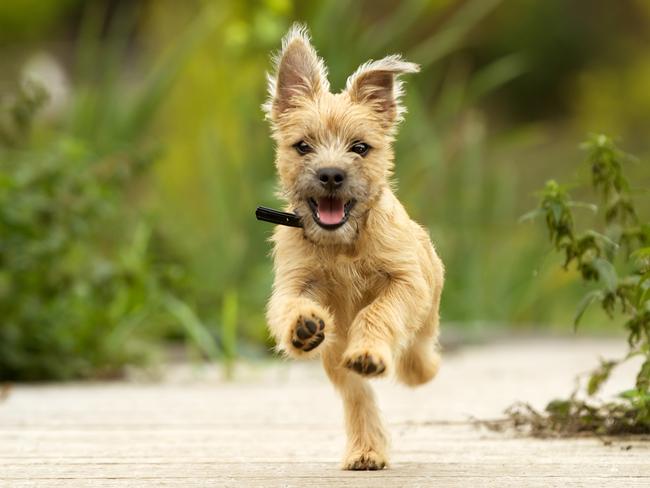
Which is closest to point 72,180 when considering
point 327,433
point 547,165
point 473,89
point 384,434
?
point 327,433

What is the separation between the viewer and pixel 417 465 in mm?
4352

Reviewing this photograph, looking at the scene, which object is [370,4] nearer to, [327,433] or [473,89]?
[473,89]

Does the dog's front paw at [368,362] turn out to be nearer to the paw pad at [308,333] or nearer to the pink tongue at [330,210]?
the paw pad at [308,333]

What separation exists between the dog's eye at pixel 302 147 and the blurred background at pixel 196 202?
1209 mm

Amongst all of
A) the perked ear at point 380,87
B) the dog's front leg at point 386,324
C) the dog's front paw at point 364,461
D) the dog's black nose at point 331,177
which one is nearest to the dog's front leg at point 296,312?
the dog's front leg at point 386,324

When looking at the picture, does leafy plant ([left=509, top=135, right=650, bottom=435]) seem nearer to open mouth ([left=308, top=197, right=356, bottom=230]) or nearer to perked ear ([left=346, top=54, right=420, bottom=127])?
perked ear ([left=346, top=54, right=420, bottom=127])

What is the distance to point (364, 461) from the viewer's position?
172 inches

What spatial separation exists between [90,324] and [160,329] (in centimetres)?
158

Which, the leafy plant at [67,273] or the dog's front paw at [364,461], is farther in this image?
the leafy plant at [67,273]

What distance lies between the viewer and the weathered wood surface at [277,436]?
159 inches

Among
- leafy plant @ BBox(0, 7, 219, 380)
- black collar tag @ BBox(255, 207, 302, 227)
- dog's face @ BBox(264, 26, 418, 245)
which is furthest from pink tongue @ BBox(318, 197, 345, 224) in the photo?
leafy plant @ BBox(0, 7, 219, 380)

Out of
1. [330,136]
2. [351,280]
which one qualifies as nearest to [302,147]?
[330,136]

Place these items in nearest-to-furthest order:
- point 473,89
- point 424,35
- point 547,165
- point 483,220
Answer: point 483,220 < point 473,89 < point 547,165 < point 424,35

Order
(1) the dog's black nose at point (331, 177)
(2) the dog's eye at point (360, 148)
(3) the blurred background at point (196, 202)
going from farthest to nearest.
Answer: (3) the blurred background at point (196, 202)
(2) the dog's eye at point (360, 148)
(1) the dog's black nose at point (331, 177)
